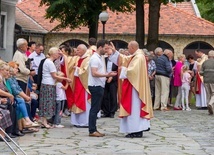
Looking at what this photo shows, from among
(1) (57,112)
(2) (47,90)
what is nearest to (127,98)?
(2) (47,90)

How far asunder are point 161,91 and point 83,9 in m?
12.1

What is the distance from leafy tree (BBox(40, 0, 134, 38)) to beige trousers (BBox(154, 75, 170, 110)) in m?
10.1

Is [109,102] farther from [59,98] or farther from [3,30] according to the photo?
[3,30]

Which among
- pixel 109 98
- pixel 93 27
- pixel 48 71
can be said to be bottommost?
pixel 109 98

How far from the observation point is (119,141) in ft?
46.2

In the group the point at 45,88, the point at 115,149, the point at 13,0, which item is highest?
the point at 13,0

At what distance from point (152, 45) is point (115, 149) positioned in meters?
16.9

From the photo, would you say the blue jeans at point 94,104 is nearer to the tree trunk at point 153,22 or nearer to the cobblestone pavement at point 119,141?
the cobblestone pavement at point 119,141

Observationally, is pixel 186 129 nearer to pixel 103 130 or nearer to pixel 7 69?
pixel 103 130

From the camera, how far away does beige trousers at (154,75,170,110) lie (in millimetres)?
23922

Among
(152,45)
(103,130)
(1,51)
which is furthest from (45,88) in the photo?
(1,51)

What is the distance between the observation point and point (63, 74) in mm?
17234

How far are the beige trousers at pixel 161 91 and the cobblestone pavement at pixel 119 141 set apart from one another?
527 centimetres

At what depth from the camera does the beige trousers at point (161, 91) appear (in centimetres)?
2392
